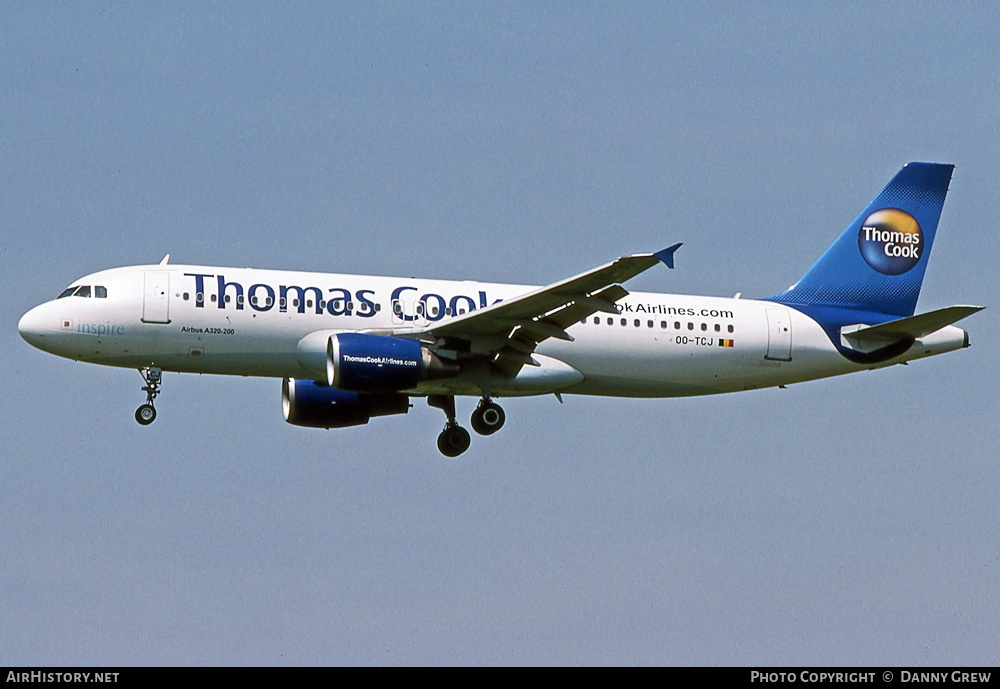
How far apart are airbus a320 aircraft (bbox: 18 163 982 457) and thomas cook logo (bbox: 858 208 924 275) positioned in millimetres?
48

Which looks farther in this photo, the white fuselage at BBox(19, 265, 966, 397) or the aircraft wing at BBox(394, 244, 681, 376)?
the white fuselage at BBox(19, 265, 966, 397)

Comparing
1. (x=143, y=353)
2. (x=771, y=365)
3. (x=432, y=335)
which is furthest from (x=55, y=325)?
(x=771, y=365)

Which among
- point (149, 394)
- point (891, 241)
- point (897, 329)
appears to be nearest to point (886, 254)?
point (891, 241)

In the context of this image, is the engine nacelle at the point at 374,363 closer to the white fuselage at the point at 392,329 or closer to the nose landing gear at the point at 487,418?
the white fuselage at the point at 392,329

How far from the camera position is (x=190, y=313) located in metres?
38.9

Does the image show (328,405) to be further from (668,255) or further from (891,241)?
(891,241)

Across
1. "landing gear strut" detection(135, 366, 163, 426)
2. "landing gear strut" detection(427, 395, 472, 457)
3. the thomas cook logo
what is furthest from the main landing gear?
the thomas cook logo

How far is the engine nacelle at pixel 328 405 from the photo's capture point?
140ft

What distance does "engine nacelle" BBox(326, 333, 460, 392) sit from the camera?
38188 millimetres

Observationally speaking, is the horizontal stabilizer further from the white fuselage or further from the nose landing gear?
the nose landing gear

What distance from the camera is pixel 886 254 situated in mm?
46156

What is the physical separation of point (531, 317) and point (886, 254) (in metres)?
12.5

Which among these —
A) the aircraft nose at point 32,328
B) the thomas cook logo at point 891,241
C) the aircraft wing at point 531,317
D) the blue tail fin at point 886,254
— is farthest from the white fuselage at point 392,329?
the thomas cook logo at point 891,241
